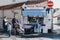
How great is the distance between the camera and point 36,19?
23141 millimetres

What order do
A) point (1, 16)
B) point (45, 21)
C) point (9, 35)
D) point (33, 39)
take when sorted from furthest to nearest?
point (1, 16)
point (45, 21)
point (9, 35)
point (33, 39)

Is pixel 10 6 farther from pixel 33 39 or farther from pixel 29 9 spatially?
pixel 33 39

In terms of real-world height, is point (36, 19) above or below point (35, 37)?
above

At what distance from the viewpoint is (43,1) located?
23.3m

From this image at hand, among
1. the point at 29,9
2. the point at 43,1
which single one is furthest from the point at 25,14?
the point at 43,1

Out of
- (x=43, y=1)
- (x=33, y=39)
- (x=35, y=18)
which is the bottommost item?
(x=33, y=39)

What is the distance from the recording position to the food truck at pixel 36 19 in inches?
894

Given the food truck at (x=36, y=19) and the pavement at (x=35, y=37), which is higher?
the food truck at (x=36, y=19)

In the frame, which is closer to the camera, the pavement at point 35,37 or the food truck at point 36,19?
the pavement at point 35,37

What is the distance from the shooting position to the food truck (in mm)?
22703

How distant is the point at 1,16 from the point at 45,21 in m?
4.42

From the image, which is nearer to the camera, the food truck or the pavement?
the pavement

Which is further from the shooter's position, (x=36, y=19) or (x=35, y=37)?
(x=36, y=19)

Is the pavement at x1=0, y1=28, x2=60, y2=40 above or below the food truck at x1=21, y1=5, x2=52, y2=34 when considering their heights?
below
